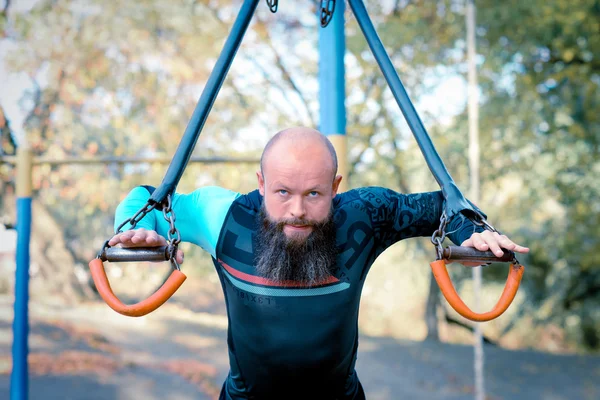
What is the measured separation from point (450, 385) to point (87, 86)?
4.90 metres

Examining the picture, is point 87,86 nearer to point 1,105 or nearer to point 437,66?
point 1,105

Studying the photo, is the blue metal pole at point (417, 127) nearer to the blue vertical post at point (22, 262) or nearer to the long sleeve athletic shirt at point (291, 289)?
the long sleeve athletic shirt at point (291, 289)

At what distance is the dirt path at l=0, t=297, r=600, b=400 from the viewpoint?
516cm

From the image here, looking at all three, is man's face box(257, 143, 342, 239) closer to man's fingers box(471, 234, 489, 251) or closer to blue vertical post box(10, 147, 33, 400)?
man's fingers box(471, 234, 489, 251)

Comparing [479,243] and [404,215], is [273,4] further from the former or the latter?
[479,243]

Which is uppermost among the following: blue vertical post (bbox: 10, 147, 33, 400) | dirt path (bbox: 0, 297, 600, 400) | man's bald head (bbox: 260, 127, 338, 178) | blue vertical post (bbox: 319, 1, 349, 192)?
blue vertical post (bbox: 319, 1, 349, 192)

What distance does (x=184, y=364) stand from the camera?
19.1ft

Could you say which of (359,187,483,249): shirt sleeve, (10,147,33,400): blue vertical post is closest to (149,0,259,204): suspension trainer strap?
(359,187,483,249): shirt sleeve

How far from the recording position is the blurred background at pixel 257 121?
5.72m

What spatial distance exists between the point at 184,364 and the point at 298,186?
489cm

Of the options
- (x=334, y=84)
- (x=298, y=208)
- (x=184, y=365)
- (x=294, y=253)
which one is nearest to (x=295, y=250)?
(x=294, y=253)

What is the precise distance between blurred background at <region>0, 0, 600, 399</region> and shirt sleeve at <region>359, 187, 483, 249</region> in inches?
164

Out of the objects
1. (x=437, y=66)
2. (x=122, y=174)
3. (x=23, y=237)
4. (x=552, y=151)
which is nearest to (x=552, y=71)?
(x=552, y=151)

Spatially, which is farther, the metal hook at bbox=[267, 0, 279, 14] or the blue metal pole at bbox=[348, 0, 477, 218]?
the metal hook at bbox=[267, 0, 279, 14]
